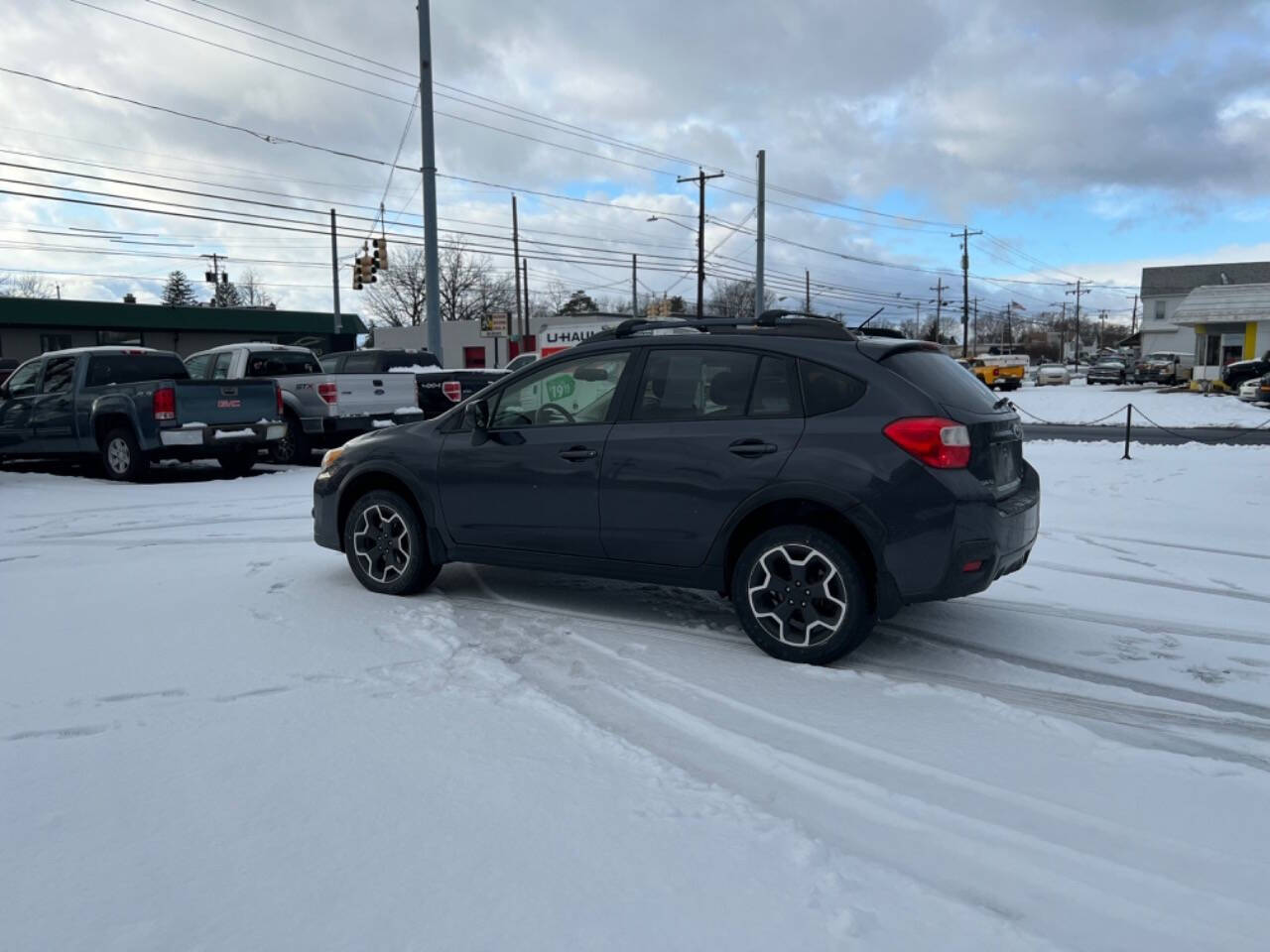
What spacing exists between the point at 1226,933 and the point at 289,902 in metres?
2.53

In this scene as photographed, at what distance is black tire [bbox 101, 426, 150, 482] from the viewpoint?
474 inches

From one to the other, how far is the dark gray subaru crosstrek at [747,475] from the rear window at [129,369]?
8.65m

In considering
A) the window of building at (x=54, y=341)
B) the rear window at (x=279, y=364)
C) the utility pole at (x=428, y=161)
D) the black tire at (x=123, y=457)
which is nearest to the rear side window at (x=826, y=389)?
the black tire at (x=123, y=457)

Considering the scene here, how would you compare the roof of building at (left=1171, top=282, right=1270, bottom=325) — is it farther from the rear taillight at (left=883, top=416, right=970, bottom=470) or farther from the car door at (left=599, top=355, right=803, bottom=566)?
the car door at (left=599, top=355, right=803, bottom=566)


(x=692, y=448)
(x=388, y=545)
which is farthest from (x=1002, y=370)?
(x=692, y=448)

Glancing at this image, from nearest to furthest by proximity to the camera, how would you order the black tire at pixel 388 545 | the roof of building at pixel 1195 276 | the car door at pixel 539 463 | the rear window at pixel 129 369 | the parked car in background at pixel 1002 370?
1. the car door at pixel 539 463
2. the black tire at pixel 388 545
3. the rear window at pixel 129 369
4. the parked car in background at pixel 1002 370
5. the roof of building at pixel 1195 276

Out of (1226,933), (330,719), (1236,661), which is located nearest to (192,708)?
(330,719)

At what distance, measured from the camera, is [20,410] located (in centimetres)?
1278

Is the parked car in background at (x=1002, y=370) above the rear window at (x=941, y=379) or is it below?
above

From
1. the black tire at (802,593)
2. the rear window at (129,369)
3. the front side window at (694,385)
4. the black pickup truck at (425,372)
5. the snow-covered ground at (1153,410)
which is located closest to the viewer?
the black tire at (802,593)

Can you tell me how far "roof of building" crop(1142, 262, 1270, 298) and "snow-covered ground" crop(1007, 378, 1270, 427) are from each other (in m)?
41.8

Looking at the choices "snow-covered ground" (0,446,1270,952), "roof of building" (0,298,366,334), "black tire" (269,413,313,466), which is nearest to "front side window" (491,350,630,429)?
"snow-covered ground" (0,446,1270,952)

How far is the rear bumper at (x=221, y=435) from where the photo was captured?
11719 mm

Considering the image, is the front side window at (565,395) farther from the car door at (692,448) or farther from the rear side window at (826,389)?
the rear side window at (826,389)
